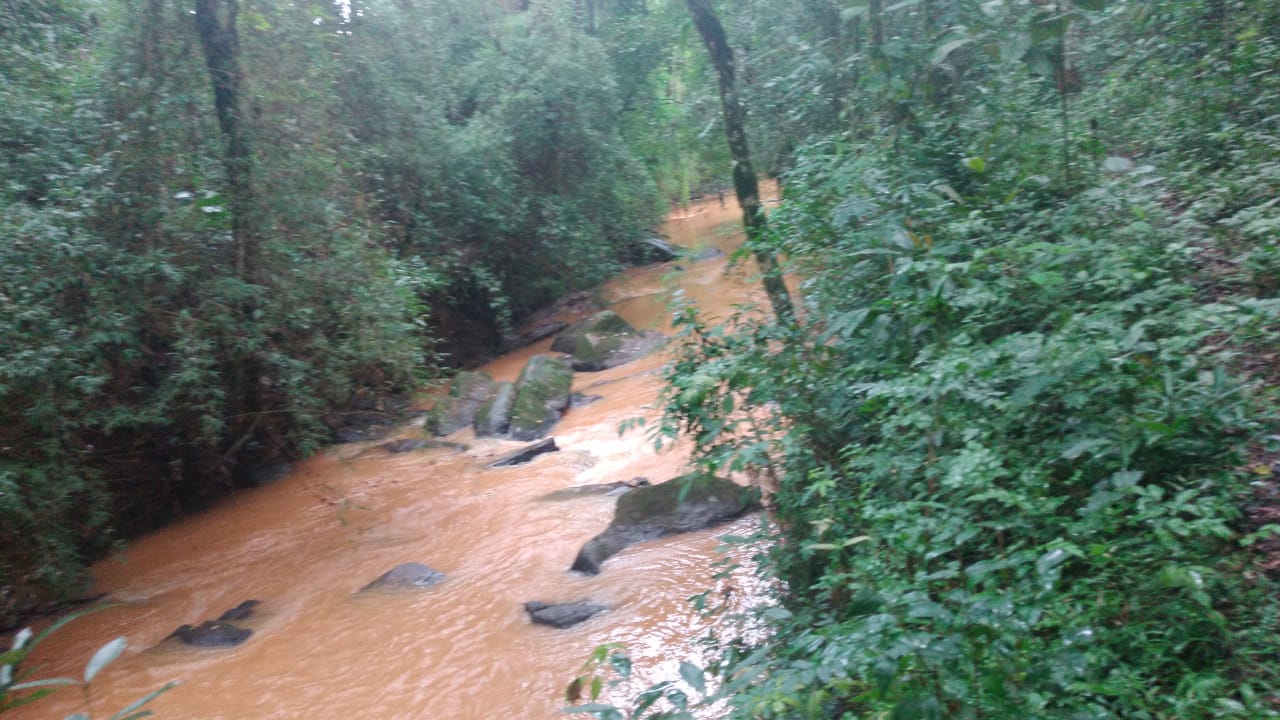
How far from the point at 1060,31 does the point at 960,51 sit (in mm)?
2617

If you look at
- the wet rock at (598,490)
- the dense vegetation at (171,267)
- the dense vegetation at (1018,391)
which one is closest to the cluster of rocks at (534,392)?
the dense vegetation at (171,267)

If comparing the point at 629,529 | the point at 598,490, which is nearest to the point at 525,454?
the point at 598,490

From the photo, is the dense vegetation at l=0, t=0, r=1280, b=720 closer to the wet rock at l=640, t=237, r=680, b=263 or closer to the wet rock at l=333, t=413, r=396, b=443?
the wet rock at l=333, t=413, r=396, b=443

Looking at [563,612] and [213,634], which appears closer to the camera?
[563,612]

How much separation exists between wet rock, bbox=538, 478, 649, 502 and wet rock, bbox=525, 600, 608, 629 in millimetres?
2128

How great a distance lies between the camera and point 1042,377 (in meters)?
3.58

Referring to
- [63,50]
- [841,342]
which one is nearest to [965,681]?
[841,342]

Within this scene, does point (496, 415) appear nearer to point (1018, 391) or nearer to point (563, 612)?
point (563, 612)

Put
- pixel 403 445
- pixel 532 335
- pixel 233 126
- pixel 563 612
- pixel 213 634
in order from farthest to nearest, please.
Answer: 1. pixel 532 335
2. pixel 403 445
3. pixel 233 126
4. pixel 213 634
5. pixel 563 612

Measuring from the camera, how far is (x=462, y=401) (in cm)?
1247

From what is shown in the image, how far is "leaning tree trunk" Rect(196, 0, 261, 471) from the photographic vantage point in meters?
8.78

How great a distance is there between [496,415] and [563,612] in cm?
551

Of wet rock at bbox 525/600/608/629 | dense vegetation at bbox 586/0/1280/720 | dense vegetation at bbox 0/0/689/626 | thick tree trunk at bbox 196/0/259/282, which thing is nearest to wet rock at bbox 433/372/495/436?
dense vegetation at bbox 0/0/689/626

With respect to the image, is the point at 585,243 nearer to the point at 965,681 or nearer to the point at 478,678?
the point at 478,678
